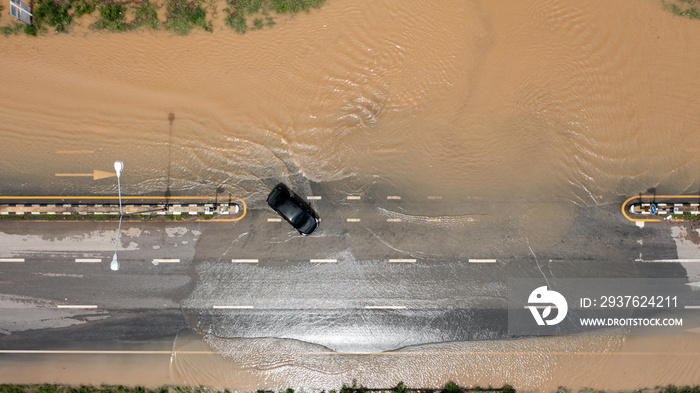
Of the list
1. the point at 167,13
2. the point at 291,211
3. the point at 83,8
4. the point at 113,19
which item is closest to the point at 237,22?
the point at 167,13

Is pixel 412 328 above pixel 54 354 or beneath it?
above

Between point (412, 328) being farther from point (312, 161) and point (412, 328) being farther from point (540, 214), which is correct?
point (312, 161)

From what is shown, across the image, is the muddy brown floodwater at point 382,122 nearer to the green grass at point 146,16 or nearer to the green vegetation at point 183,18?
the green vegetation at point 183,18

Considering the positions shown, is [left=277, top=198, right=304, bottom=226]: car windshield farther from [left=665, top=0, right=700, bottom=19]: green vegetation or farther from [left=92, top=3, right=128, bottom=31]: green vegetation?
[left=665, top=0, right=700, bottom=19]: green vegetation

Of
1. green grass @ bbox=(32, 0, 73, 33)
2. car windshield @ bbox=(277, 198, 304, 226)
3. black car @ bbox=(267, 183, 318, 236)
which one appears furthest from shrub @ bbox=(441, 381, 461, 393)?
green grass @ bbox=(32, 0, 73, 33)

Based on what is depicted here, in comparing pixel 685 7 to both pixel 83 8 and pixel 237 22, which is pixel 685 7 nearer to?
pixel 237 22

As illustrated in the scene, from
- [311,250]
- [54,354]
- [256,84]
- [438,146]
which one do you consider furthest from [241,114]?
[54,354]
